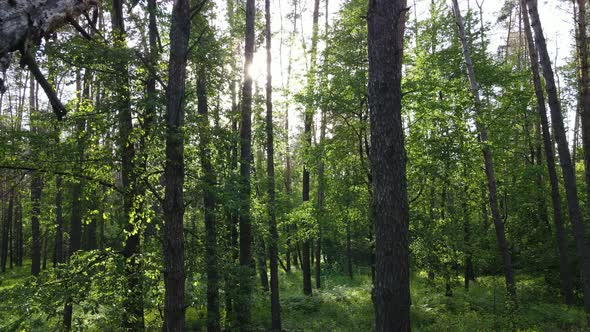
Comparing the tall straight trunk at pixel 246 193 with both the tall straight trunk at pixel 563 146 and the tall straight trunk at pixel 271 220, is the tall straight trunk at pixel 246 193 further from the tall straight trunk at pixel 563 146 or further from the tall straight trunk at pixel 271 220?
the tall straight trunk at pixel 563 146

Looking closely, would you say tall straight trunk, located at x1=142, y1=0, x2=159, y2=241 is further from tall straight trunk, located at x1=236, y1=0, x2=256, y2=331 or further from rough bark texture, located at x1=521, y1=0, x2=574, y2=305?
rough bark texture, located at x1=521, y1=0, x2=574, y2=305

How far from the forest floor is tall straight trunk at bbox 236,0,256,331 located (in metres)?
0.54

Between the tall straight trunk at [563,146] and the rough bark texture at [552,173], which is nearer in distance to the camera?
the tall straight trunk at [563,146]

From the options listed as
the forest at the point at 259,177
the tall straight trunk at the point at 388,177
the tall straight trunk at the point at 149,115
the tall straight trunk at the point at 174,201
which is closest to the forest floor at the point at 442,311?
the forest at the point at 259,177

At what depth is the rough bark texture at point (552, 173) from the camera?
14008 mm

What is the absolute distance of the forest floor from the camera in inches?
458

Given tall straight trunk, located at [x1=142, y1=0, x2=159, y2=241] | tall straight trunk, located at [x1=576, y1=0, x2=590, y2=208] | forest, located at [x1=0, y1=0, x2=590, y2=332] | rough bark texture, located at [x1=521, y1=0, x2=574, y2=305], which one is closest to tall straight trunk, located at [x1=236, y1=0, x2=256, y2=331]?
forest, located at [x1=0, y1=0, x2=590, y2=332]

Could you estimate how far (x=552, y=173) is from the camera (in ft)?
46.2

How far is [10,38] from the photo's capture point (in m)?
1.84

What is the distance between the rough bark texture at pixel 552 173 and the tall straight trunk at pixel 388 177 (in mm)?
11337

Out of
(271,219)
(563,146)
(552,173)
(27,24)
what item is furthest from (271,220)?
(27,24)

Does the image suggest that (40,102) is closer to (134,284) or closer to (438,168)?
(134,284)

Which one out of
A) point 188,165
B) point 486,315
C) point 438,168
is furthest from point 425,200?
point 188,165

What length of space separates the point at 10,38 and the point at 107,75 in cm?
578
